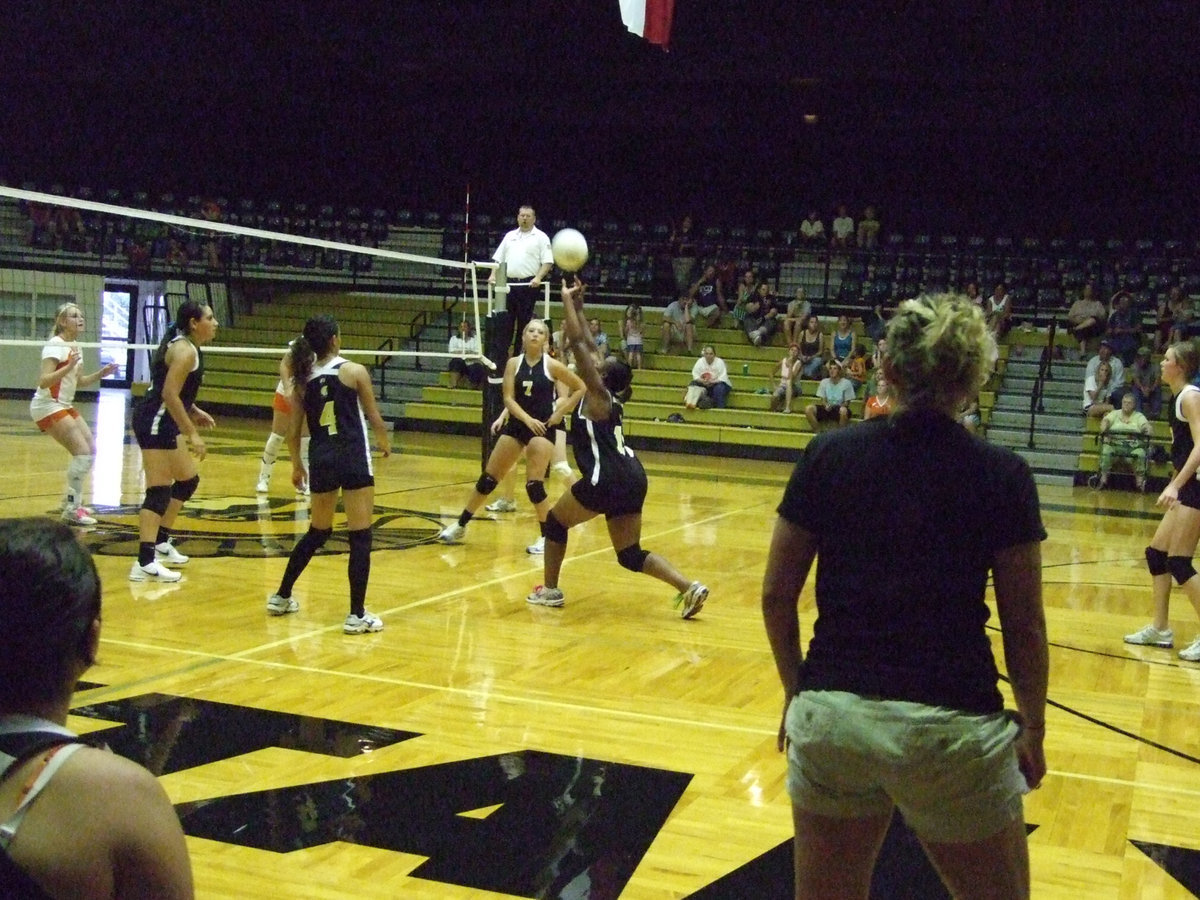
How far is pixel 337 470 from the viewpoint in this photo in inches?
252

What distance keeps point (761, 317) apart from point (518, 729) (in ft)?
54.9

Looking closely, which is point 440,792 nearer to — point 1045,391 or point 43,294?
point 1045,391

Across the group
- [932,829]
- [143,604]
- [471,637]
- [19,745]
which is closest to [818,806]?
[932,829]

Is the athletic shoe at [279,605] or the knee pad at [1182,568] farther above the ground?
the knee pad at [1182,568]

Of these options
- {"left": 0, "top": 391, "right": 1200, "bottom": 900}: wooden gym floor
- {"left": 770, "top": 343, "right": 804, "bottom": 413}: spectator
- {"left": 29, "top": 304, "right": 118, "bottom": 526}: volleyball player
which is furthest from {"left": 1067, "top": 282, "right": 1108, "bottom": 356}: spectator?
{"left": 29, "top": 304, "right": 118, "bottom": 526}: volleyball player

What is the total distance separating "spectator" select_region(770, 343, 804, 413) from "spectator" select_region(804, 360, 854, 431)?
621 millimetres

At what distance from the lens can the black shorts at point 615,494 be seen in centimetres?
703

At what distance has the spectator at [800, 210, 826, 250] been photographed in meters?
22.5

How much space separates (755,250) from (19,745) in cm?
2144

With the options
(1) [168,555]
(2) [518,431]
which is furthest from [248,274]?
(1) [168,555]

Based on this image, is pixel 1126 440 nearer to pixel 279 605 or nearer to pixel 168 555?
pixel 168 555

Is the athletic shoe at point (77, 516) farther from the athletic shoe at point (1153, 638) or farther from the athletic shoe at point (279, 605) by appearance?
the athletic shoe at point (1153, 638)

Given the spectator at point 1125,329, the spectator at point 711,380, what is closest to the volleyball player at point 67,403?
the spectator at point 711,380

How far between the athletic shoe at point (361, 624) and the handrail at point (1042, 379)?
13.4 meters
